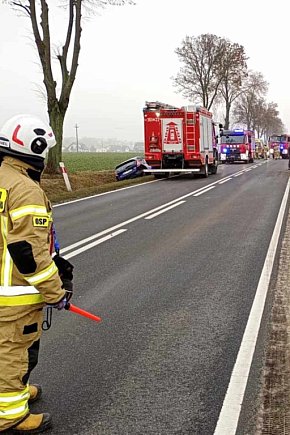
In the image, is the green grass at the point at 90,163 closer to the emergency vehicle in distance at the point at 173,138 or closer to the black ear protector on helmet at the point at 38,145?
the emergency vehicle in distance at the point at 173,138

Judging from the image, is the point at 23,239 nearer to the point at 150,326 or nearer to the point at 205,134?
the point at 150,326

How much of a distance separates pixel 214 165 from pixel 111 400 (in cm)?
2453

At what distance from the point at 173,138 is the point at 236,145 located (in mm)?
19296

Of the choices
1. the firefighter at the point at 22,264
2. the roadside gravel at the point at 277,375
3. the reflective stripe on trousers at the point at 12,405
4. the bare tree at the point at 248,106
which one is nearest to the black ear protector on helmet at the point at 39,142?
the firefighter at the point at 22,264

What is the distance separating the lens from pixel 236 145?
4172cm

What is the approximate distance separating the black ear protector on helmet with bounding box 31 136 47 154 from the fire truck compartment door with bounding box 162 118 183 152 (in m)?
20.7

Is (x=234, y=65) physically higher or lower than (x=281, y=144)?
higher

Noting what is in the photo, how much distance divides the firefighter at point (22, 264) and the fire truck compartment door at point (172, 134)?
67.5ft

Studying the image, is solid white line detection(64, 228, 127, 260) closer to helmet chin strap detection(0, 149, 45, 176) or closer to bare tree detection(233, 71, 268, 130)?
helmet chin strap detection(0, 149, 45, 176)

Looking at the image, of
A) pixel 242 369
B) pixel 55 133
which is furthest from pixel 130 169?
pixel 242 369

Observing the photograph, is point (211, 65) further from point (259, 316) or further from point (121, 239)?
point (259, 316)

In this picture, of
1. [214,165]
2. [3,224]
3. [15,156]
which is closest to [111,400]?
[3,224]

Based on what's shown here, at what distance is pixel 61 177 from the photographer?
2111cm

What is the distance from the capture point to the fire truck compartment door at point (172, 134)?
23375mm
